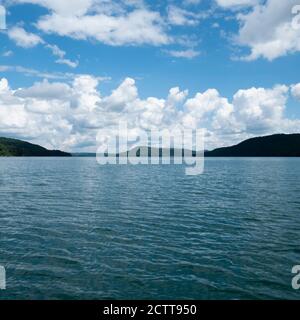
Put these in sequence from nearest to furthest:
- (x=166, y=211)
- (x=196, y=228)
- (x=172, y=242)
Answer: (x=172, y=242) → (x=196, y=228) → (x=166, y=211)

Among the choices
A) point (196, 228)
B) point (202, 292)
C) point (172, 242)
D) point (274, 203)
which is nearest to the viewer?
point (202, 292)

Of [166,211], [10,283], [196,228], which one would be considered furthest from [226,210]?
[10,283]

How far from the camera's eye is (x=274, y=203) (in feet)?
209

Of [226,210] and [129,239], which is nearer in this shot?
[129,239]

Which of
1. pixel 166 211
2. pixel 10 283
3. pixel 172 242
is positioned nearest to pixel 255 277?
pixel 172 242

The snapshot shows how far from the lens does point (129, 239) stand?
3803 centimetres

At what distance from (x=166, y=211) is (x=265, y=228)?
1723cm
